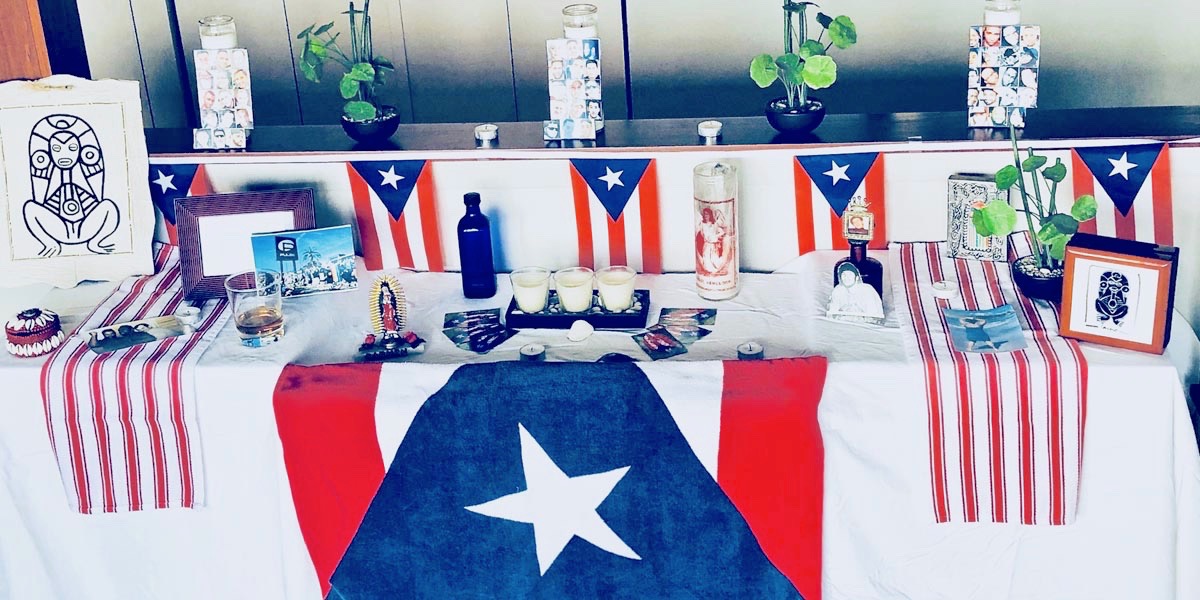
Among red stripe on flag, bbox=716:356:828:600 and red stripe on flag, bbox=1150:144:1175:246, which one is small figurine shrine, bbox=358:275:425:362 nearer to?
red stripe on flag, bbox=716:356:828:600

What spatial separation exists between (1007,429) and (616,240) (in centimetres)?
90

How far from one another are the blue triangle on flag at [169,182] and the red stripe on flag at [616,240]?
0.89 m

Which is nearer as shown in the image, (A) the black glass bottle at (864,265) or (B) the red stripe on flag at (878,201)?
(A) the black glass bottle at (864,265)

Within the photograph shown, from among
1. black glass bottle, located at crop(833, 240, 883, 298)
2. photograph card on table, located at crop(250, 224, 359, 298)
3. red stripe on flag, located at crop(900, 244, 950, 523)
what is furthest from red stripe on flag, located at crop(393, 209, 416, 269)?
red stripe on flag, located at crop(900, 244, 950, 523)

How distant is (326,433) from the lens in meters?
1.91

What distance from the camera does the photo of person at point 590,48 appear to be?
88.1 inches

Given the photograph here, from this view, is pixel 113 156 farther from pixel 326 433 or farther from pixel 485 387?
pixel 485 387

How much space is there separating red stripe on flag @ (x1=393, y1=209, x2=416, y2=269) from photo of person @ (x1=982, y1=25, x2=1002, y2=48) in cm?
124

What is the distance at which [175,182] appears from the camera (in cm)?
238

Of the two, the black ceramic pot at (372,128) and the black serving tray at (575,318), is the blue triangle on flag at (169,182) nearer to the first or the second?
the black ceramic pot at (372,128)

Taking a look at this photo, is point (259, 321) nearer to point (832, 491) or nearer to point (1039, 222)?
point (832, 491)

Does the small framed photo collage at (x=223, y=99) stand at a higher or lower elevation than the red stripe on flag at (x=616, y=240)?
higher

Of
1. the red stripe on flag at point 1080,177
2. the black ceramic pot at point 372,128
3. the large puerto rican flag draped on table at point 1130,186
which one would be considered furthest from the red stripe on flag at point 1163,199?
the black ceramic pot at point 372,128

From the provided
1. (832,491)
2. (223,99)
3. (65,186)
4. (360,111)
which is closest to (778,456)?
(832,491)
